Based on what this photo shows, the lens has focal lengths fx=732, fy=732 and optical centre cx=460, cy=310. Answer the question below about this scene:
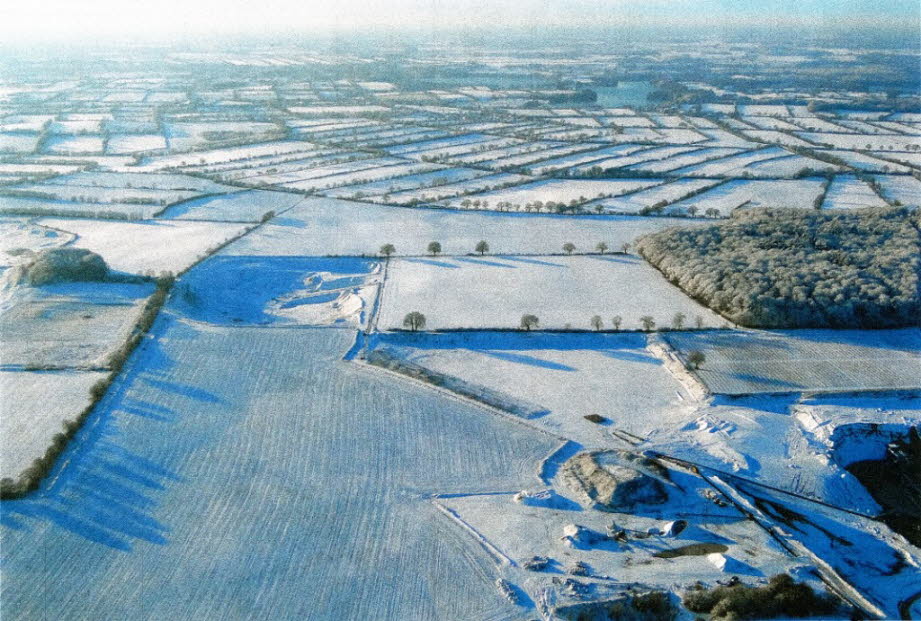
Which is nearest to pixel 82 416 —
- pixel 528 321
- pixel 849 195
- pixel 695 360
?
pixel 528 321

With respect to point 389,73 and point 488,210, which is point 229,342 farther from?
point 389,73

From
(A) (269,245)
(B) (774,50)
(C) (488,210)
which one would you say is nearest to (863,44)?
(B) (774,50)

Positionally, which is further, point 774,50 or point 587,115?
point 774,50

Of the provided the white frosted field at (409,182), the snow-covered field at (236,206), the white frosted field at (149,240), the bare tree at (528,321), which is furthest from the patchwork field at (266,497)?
the white frosted field at (409,182)

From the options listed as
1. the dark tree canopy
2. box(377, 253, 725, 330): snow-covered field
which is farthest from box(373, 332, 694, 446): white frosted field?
the dark tree canopy

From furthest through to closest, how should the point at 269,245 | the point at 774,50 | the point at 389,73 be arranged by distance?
the point at 774,50 < the point at 389,73 < the point at 269,245

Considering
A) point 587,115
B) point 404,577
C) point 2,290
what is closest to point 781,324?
point 404,577

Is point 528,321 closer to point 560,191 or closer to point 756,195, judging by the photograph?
point 560,191

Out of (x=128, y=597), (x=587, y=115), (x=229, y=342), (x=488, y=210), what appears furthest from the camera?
(x=587, y=115)
